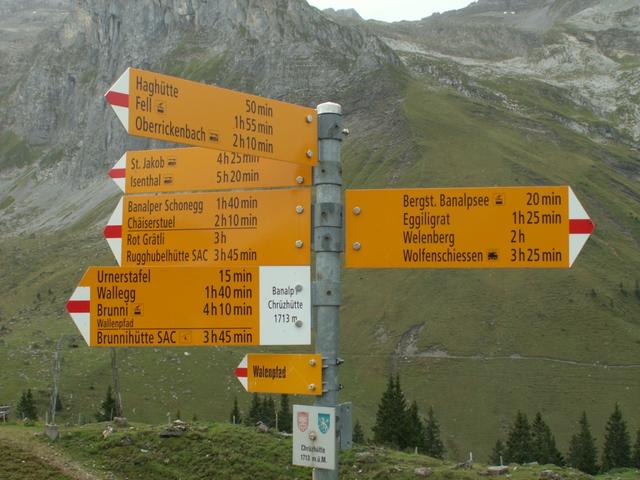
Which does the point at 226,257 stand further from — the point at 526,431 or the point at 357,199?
the point at 526,431

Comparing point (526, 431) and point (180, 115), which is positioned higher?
Result: point (180, 115)

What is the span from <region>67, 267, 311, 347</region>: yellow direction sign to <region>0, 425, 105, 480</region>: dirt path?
11176 mm

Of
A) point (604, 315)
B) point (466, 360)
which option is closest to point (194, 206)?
point (466, 360)

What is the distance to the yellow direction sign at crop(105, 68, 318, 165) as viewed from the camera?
6488 millimetres

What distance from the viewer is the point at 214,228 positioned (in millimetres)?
7258

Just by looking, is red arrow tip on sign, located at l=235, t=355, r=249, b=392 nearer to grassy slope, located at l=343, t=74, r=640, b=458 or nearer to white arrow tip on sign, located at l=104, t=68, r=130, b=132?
white arrow tip on sign, located at l=104, t=68, r=130, b=132

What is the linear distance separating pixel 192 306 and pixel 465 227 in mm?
2576

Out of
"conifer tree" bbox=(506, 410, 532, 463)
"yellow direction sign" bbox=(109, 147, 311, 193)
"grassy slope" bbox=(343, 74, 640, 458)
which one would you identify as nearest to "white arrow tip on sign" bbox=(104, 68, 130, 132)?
"yellow direction sign" bbox=(109, 147, 311, 193)

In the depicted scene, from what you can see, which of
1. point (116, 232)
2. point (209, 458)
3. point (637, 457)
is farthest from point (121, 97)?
point (637, 457)

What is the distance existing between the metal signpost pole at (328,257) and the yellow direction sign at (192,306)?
0.64 ft

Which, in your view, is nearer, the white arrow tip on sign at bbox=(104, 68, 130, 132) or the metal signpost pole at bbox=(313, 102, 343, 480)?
the white arrow tip on sign at bbox=(104, 68, 130, 132)

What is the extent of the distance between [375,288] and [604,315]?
33.4m

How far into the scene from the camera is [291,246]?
22.5ft

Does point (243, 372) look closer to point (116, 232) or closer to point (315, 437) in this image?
point (315, 437)
